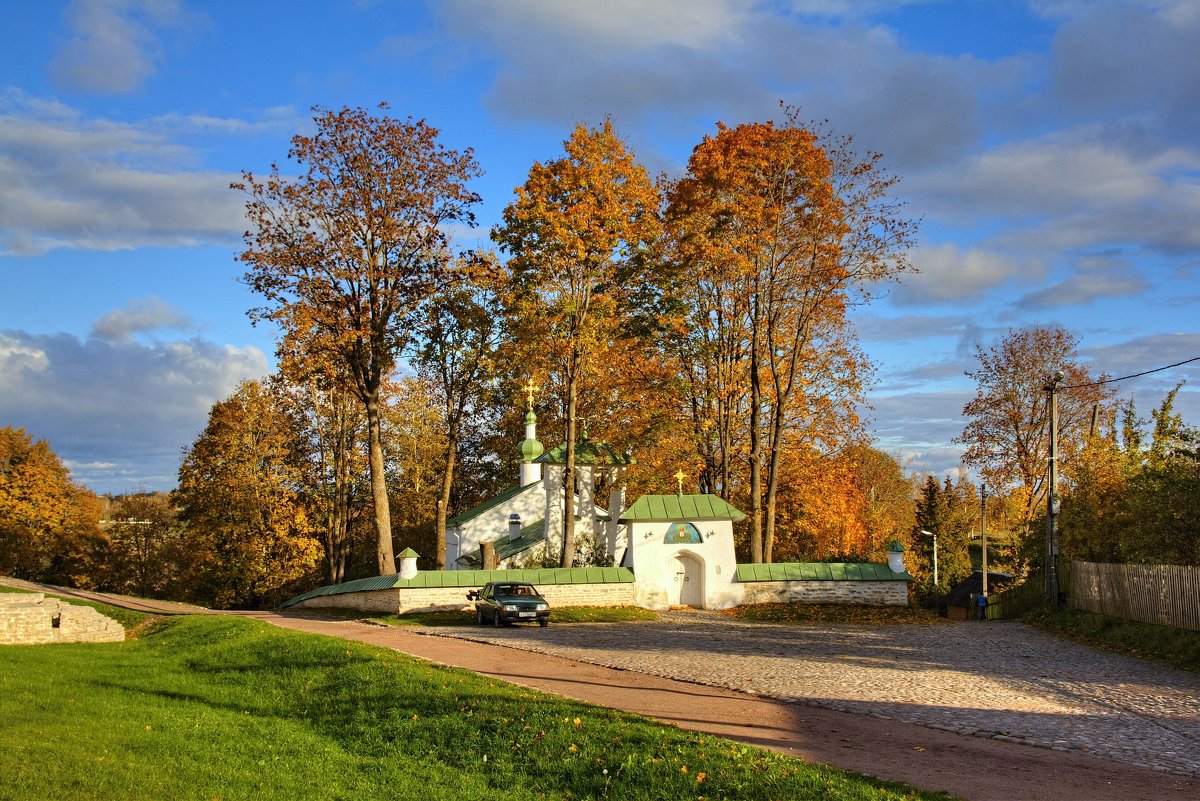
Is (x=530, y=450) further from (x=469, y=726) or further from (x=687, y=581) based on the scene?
(x=469, y=726)

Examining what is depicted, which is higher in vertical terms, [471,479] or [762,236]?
[762,236]

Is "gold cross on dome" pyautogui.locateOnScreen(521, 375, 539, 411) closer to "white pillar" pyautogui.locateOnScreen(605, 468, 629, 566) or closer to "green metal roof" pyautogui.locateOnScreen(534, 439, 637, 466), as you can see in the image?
"green metal roof" pyautogui.locateOnScreen(534, 439, 637, 466)

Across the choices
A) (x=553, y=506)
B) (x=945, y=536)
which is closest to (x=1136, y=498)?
(x=553, y=506)

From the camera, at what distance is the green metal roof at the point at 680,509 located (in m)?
30.1

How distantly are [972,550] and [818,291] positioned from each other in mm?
55631

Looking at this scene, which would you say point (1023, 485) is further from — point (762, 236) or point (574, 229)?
point (574, 229)

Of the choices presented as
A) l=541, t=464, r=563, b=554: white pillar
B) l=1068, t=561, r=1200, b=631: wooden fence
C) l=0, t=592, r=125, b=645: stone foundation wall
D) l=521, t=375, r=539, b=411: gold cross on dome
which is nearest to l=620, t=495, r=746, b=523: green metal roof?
l=541, t=464, r=563, b=554: white pillar

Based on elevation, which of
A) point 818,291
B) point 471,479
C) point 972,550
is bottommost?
point 972,550

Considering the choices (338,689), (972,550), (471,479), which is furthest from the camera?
(972,550)

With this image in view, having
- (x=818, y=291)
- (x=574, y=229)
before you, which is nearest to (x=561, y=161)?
(x=574, y=229)

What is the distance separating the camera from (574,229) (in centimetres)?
2909

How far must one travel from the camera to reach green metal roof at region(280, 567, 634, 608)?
90.4ft

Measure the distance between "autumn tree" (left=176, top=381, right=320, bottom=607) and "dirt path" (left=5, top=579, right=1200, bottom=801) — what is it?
2444cm

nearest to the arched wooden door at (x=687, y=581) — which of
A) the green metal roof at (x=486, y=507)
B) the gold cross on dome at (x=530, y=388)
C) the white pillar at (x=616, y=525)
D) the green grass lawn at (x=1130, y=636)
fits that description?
the white pillar at (x=616, y=525)
